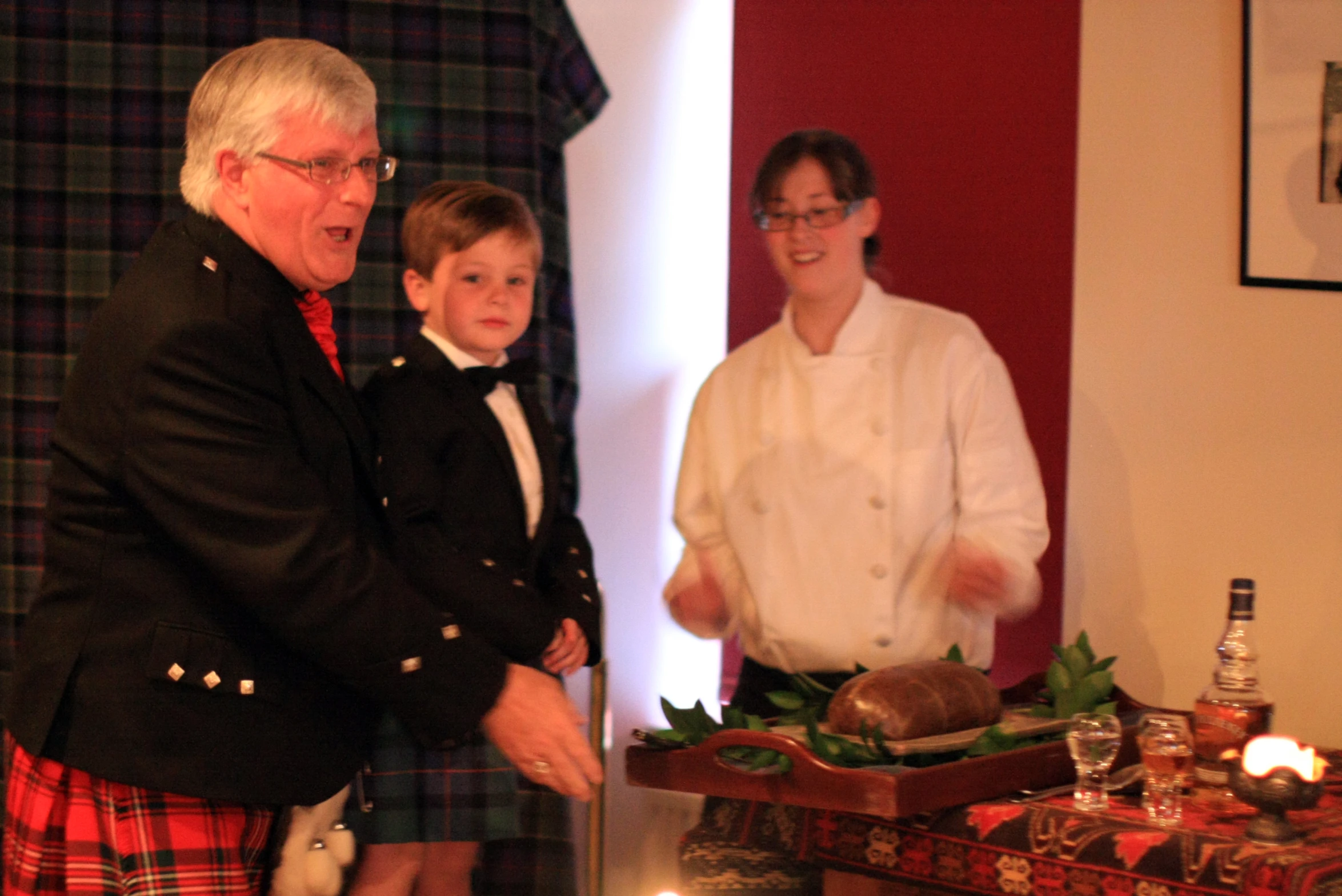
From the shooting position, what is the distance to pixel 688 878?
6.92 feet

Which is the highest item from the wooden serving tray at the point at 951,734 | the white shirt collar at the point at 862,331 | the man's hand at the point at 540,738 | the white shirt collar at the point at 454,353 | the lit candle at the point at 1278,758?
the white shirt collar at the point at 862,331

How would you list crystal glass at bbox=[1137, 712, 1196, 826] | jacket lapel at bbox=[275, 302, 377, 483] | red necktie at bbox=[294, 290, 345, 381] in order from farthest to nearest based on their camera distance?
crystal glass at bbox=[1137, 712, 1196, 826] < red necktie at bbox=[294, 290, 345, 381] < jacket lapel at bbox=[275, 302, 377, 483]

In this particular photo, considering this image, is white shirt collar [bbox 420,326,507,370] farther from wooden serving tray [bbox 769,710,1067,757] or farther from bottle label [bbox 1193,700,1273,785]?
bottle label [bbox 1193,700,1273,785]

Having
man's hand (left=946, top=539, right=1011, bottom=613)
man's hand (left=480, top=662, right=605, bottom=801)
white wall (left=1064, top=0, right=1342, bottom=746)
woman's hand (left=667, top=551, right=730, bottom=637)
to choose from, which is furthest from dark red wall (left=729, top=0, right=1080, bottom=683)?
man's hand (left=480, top=662, right=605, bottom=801)

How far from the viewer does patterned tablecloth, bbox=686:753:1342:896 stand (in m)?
1.43

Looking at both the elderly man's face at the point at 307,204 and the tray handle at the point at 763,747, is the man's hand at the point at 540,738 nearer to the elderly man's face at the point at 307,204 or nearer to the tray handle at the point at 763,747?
the tray handle at the point at 763,747

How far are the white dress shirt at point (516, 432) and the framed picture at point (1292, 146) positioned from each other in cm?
145

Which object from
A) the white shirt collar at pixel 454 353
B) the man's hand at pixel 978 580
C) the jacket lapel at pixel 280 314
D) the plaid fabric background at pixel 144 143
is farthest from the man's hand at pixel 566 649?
the plaid fabric background at pixel 144 143

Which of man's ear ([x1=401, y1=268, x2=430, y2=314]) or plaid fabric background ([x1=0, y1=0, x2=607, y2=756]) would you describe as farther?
plaid fabric background ([x1=0, y1=0, x2=607, y2=756])

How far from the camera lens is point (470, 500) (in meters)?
1.85

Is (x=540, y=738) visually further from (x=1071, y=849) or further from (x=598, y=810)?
(x=1071, y=849)

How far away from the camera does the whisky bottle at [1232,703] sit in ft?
5.66

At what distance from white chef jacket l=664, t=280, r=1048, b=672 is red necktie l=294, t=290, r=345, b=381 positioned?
36.4 inches

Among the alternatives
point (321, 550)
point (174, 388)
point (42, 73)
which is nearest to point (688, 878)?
point (321, 550)
